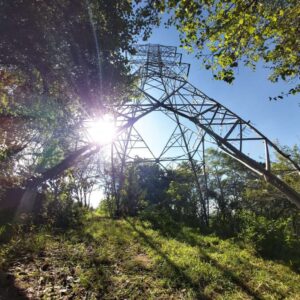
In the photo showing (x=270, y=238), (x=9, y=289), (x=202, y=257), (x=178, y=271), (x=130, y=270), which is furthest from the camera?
(x=270, y=238)

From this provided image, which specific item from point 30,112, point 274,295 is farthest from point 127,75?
point 274,295

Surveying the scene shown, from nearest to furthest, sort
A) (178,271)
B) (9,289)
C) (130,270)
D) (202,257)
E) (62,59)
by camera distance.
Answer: (9,289), (130,270), (178,271), (62,59), (202,257)

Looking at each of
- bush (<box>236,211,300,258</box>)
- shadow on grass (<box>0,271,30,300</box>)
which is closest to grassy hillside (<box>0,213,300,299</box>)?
shadow on grass (<box>0,271,30,300</box>)

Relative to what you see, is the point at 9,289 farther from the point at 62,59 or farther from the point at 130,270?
the point at 62,59

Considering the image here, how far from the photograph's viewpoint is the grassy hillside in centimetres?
542

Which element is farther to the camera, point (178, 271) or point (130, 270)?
point (178, 271)

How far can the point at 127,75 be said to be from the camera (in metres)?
9.70

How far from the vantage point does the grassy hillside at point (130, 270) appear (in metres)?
5.42

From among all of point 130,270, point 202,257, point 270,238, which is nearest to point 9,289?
point 130,270

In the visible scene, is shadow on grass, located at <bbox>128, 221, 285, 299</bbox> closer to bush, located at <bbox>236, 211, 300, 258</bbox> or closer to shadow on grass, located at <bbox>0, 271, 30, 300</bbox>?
bush, located at <bbox>236, 211, 300, 258</bbox>

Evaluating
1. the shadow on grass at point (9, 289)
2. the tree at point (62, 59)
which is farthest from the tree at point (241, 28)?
the shadow on grass at point (9, 289)

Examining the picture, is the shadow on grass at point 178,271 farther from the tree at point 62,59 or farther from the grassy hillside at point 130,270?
the tree at point 62,59

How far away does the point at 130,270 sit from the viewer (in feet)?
22.0

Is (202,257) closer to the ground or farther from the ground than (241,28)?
closer to the ground
